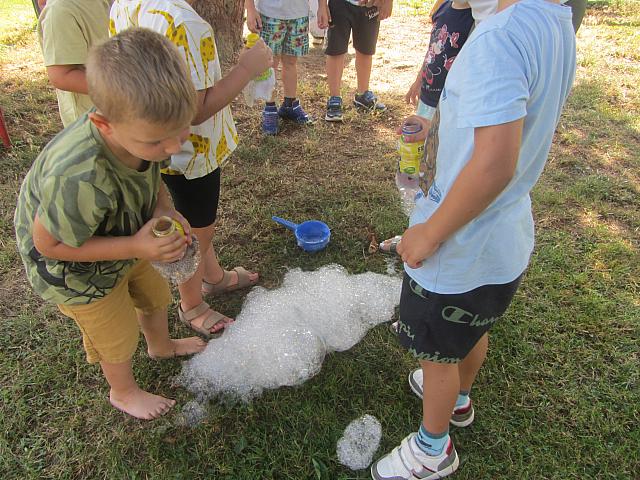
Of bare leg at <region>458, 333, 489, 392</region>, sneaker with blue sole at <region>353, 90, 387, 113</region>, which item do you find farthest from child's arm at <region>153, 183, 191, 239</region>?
sneaker with blue sole at <region>353, 90, 387, 113</region>

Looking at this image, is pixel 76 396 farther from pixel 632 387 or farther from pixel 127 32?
pixel 632 387

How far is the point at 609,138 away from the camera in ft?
11.8

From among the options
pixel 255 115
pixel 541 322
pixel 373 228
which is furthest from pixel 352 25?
pixel 541 322

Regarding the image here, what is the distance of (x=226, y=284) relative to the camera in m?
2.28

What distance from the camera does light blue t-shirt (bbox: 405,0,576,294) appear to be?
0.88 metres

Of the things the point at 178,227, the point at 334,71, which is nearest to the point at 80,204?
the point at 178,227

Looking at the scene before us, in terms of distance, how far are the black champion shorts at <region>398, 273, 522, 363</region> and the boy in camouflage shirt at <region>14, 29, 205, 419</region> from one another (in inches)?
25.8

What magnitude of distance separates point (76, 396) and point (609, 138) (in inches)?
151

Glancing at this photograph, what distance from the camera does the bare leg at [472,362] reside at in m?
→ 1.51

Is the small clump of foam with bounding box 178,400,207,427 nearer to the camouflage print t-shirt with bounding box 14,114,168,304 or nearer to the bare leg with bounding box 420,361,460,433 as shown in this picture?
the camouflage print t-shirt with bounding box 14,114,168,304

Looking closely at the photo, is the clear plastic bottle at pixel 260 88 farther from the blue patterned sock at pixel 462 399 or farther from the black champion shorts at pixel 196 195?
the blue patterned sock at pixel 462 399

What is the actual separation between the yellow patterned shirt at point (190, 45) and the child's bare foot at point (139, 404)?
0.84m

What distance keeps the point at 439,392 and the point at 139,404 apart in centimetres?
110

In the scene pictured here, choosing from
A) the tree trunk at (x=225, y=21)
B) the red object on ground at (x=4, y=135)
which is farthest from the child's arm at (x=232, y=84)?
the tree trunk at (x=225, y=21)
